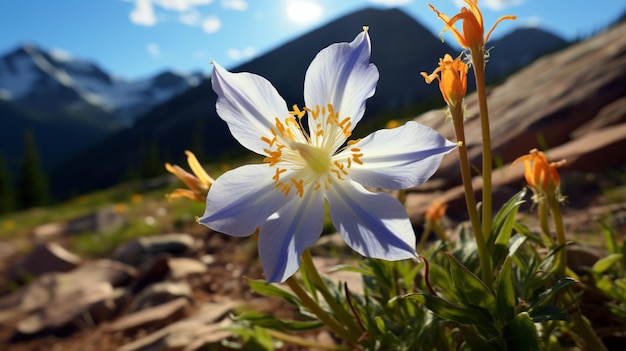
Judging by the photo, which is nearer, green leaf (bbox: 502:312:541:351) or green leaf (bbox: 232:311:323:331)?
green leaf (bbox: 502:312:541:351)

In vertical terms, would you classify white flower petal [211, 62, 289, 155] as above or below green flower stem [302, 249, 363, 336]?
above

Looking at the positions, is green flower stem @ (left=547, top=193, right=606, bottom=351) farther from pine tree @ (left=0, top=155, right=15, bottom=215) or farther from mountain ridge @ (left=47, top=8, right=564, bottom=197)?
mountain ridge @ (left=47, top=8, right=564, bottom=197)

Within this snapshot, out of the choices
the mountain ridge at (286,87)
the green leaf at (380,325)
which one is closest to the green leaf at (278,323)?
the green leaf at (380,325)

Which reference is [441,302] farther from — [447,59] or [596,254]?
[596,254]

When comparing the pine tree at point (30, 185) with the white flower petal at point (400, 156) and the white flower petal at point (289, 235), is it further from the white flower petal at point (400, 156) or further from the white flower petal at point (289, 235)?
the white flower petal at point (400, 156)

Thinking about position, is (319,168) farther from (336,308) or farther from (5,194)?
(5,194)

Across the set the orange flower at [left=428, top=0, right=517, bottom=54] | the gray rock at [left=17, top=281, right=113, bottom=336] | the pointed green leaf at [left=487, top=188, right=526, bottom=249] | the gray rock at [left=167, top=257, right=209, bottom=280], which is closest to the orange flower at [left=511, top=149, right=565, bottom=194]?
the pointed green leaf at [left=487, top=188, right=526, bottom=249]
